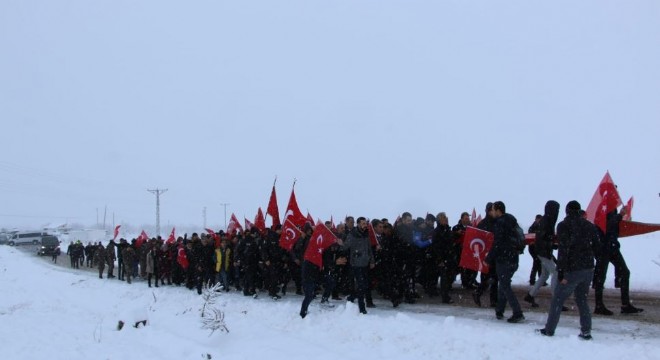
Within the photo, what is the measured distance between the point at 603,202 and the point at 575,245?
2.58 m

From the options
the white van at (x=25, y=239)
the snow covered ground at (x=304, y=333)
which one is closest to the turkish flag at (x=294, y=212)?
the snow covered ground at (x=304, y=333)

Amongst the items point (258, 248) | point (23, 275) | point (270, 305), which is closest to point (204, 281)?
point (258, 248)

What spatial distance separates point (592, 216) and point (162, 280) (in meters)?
16.3

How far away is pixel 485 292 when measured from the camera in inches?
531

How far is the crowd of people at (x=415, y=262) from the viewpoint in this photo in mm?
8055

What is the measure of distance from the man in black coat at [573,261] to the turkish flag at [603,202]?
1909 millimetres

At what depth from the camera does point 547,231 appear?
31.3 ft

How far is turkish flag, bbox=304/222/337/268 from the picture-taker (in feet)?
39.5

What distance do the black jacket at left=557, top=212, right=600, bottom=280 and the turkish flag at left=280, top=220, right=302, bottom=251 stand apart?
7.14 m

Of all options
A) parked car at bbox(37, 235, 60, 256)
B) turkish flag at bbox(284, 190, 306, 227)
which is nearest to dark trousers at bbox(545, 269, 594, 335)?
turkish flag at bbox(284, 190, 306, 227)

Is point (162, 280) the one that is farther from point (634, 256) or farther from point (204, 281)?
point (634, 256)

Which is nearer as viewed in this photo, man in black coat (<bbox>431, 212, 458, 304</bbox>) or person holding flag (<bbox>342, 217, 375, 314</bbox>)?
person holding flag (<bbox>342, 217, 375, 314</bbox>)

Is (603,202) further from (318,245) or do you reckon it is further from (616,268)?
(318,245)

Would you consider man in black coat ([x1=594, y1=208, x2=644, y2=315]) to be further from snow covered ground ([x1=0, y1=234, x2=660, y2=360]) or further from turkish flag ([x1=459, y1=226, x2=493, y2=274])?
turkish flag ([x1=459, y1=226, x2=493, y2=274])
